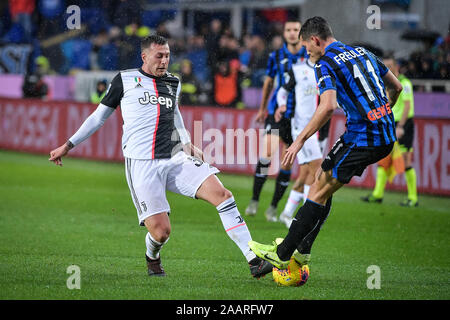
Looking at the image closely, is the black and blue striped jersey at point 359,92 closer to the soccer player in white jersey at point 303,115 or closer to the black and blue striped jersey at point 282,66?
the soccer player in white jersey at point 303,115

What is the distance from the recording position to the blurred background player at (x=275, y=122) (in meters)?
9.92

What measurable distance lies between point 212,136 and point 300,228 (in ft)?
30.1

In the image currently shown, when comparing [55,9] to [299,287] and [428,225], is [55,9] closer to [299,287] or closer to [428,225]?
[428,225]

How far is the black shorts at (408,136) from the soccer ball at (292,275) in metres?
6.21

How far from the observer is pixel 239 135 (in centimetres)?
1466

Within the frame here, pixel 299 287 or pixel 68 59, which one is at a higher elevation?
pixel 68 59

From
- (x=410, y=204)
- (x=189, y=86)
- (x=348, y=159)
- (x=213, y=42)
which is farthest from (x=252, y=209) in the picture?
(x=213, y=42)

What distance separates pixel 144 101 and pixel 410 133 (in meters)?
6.60

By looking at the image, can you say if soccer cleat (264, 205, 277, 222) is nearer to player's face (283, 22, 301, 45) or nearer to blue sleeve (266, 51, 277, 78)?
blue sleeve (266, 51, 277, 78)

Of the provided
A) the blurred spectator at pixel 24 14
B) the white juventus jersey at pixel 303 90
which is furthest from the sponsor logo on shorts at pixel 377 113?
the blurred spectator at pixel 24 14

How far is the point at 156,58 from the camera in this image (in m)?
6.48

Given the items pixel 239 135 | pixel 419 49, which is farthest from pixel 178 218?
pixel 419 49

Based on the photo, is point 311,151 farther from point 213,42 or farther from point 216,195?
point 213,42

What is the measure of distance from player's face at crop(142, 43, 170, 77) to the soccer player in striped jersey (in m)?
1.18
